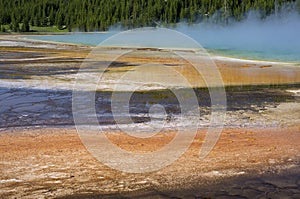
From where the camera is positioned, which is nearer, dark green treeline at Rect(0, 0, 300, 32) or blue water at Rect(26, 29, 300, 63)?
blue water at Rect(26, 29, 300, 63)

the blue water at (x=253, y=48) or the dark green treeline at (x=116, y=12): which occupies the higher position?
the dark green treeline at (x=116, y=12)

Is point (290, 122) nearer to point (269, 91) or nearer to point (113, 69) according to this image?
point (269, 91)

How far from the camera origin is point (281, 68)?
28109mm

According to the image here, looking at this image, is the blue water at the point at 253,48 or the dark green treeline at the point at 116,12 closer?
the blue water at the point at 253,48

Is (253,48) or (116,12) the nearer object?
(253,48)

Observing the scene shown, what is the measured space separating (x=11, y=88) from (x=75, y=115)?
6542 millimetres

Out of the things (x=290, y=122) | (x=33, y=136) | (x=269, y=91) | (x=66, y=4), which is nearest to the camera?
(x=33, y=136)

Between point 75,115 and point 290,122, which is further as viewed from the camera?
point 75,115

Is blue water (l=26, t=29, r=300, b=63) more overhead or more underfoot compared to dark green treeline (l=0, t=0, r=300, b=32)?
more underfoot

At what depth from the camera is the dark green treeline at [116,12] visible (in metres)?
97.1

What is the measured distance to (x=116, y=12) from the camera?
112 meters

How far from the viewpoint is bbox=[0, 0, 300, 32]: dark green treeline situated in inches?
3821

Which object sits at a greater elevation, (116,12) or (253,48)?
(116,12)

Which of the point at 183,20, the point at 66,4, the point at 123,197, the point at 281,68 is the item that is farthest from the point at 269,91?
the point at 66,4
